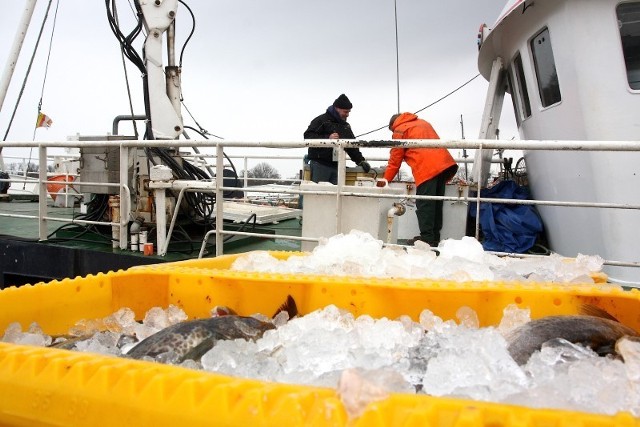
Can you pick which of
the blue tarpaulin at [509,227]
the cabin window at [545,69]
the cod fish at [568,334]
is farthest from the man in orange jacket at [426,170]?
the cod fish at [568,334]

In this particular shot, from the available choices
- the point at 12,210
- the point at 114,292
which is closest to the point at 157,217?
the point at 114,292

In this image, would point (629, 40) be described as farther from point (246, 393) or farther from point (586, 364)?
point (246, 393)

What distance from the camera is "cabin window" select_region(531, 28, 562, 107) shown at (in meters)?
5.63

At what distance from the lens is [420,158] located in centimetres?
574

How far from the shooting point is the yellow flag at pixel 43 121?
14.3m

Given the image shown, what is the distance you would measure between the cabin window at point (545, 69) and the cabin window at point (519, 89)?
1.53 ft

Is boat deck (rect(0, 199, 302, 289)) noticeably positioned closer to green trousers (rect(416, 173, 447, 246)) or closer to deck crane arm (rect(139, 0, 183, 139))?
deck crane arm (rect(139, 0, 183, 139))

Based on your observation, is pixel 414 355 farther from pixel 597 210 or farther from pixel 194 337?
pixel 597 210

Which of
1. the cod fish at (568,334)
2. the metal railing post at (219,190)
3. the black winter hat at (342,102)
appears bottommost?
the cod fish at (568,334)

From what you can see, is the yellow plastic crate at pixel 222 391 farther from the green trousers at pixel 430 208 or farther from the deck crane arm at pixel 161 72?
the deck crane arm at pixel 161 72

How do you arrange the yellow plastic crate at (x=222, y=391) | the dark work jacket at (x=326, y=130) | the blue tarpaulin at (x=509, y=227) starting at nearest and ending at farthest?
the yellow plastic crate at (x=222, y=391), the blue tarpaulin at (x=509, y=227), the dark work jacket at (x=326, y=130)

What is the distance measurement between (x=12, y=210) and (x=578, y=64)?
10705 millimetres

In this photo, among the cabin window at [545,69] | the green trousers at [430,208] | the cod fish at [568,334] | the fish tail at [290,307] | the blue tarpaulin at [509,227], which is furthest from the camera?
the blue tarpaulin at [509,227]

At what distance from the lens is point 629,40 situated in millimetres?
4941
